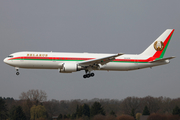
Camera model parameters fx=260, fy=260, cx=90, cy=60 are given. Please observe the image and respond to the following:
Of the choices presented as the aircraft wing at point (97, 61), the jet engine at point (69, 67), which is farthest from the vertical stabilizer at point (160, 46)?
the jet engine at point (69, 67)

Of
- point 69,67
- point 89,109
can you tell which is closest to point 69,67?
point 69,67

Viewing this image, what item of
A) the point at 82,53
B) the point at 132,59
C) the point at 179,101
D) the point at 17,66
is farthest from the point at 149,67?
the point at 179,101

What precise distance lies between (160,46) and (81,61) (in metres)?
17.7

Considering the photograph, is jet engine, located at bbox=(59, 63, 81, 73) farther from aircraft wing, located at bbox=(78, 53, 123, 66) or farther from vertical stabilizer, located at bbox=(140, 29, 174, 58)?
vertical stabilizer, located at bbox=(140, 29, 174, 58)

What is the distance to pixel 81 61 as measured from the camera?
156 ft

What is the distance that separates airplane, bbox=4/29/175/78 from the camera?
150 feet

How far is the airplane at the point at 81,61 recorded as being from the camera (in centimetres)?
4566

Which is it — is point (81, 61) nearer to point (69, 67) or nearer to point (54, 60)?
point (69, 67)

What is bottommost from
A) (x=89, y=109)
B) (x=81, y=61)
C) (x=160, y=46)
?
(x=89, y=109)

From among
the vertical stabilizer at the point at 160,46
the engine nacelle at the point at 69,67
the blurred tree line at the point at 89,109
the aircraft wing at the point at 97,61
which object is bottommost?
the blurred tree line at the point at 89,109

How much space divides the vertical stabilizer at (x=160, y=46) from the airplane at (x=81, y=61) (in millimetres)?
488

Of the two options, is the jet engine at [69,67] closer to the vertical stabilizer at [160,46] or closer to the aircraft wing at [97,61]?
the aircraft wing at [97,61]

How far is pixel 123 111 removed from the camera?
8806 centimetres

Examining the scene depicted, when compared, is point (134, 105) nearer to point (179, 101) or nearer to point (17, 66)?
point (179, 101)
